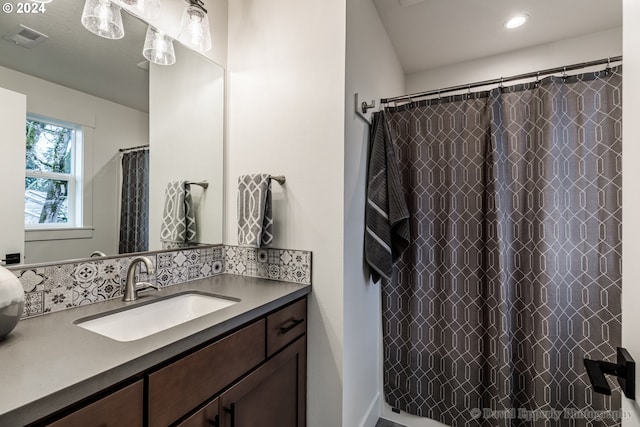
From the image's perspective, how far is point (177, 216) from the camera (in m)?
1.49

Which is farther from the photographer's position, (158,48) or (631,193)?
(158,48)

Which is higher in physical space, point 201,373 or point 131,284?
point 131,284

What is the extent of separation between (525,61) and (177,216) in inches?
101

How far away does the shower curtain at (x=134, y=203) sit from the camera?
1.27 meters

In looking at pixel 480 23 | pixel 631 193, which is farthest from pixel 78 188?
pixel 480 23

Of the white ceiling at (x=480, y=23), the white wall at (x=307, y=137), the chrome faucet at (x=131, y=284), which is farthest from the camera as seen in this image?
the white ceiling at (x=480, y=23)

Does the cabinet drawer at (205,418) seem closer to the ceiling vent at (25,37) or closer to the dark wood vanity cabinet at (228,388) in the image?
the dark wood vanity cabinet at (228,388)

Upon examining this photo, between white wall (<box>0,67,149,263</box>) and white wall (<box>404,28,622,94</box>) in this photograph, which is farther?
white wall (<box>404,28,622,94</box>)

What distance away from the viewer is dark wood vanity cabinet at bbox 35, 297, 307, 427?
0.67 metres

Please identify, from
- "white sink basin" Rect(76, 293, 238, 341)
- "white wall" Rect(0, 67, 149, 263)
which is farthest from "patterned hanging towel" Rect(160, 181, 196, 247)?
"white sink basin" Rect(76, 293, 238, 341)

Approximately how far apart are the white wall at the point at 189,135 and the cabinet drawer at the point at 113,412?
0.81 m

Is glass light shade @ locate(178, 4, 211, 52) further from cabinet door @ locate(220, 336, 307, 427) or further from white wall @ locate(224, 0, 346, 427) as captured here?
cabinet door @ locate(220, 336, 307, 427)

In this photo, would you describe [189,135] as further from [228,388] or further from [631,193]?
[631,193]

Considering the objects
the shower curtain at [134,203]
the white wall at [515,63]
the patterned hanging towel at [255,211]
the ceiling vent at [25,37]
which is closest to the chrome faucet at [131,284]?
the shower curtain at [134,203]
